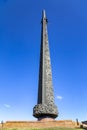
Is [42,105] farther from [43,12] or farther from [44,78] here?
[43,12]

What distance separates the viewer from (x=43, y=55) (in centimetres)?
2561

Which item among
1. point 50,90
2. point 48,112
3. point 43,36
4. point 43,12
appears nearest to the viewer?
point 48,112

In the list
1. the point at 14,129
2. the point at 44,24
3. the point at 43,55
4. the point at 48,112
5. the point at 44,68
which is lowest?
the point at 14,129

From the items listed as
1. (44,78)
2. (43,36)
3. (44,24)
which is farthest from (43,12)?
(44,78)

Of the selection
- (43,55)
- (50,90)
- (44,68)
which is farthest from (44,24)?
(50,90)

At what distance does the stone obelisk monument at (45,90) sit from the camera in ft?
72.8

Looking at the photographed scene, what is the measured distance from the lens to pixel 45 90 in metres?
23.5

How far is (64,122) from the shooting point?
63.0 ft

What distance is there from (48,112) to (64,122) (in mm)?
3162

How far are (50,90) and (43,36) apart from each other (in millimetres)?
7337

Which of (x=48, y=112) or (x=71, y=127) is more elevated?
(x=48, y=112)

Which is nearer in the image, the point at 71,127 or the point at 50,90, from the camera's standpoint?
the point at 71,127

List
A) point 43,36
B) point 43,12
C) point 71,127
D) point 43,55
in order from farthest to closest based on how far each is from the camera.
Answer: point 43,12
point 43,36
point 43,55
point 71,127

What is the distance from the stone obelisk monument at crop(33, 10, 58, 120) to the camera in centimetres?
2219
